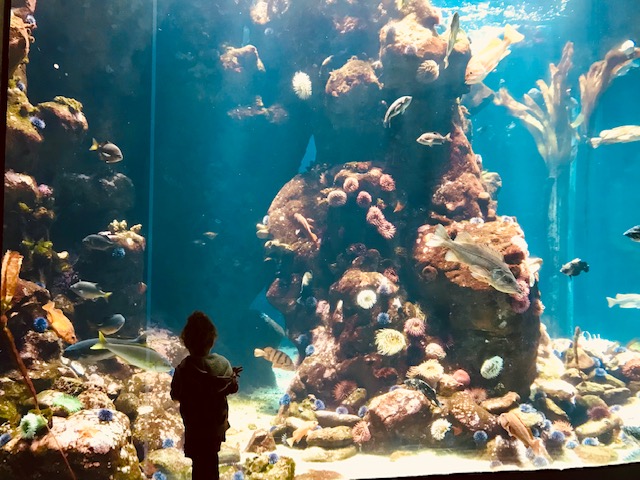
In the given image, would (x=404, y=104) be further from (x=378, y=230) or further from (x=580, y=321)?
(x=580, y=321)

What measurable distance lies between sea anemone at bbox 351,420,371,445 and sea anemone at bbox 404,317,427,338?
199 cm

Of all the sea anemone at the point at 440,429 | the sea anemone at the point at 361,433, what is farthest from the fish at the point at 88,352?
the sea anemone at the point at 440,429

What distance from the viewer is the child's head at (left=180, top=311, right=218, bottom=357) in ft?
7.09

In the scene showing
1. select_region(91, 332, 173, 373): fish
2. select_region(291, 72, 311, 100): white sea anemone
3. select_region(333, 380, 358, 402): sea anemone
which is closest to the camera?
select_region(91, 332, 173, 373): fish

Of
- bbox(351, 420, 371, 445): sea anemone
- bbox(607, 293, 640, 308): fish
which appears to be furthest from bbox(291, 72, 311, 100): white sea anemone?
bbox(607, 293, 640, 308): fish

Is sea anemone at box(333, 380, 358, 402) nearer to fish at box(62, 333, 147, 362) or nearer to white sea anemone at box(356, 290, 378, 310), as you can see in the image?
white sea anemone at box(356, 290, 378, 310)

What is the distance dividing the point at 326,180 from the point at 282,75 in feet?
14.5

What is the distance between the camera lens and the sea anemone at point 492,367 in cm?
625

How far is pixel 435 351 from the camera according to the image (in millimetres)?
6984

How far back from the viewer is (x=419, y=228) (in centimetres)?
843

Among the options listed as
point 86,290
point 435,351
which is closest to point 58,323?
point 86,290

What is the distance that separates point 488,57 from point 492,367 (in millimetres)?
6167

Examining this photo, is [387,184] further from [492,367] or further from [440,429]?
[440,429]

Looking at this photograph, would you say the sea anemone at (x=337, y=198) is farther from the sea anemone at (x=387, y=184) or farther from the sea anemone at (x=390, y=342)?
the sea anemone at (x=390, y=342)
